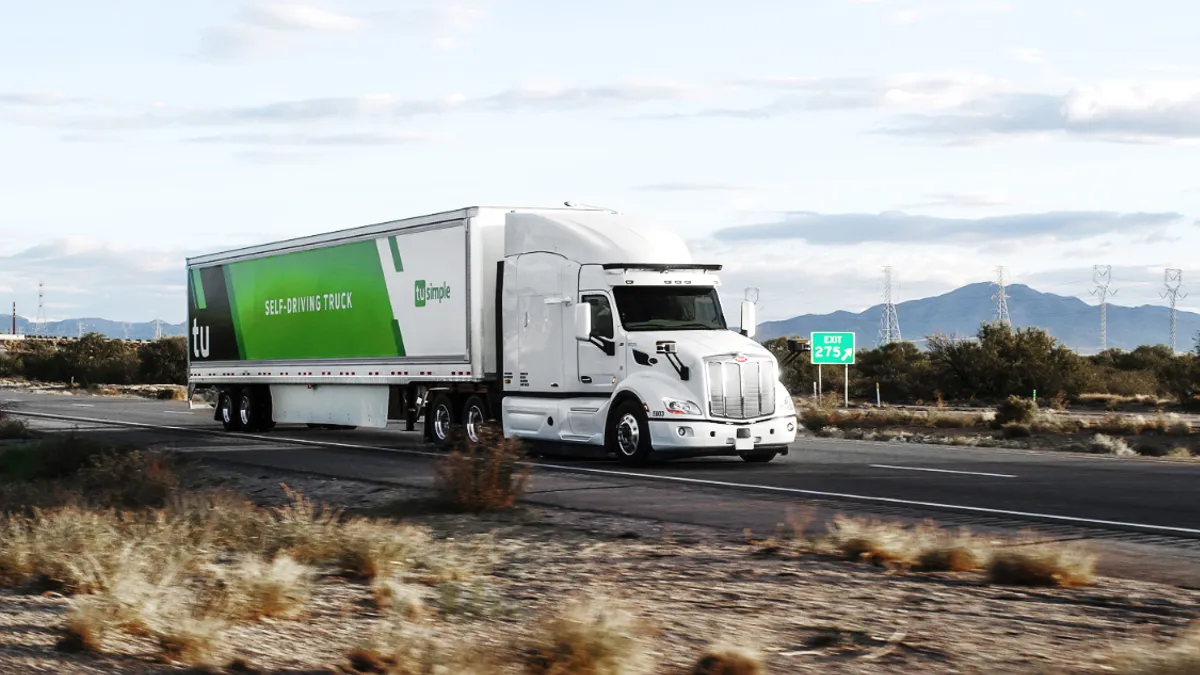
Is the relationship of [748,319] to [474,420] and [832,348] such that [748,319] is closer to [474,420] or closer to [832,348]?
[474,420]

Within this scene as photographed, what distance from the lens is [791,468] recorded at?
20.4 m

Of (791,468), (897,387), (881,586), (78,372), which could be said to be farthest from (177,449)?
(78,372)

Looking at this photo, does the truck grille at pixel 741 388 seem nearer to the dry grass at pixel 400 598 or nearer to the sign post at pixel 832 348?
the dry grass at pixel 400 598

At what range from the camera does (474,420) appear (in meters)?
24.1

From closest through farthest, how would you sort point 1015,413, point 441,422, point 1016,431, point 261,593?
1. point 261,593
2. point 441,422
3. point 1016,431
4. point 1015,413

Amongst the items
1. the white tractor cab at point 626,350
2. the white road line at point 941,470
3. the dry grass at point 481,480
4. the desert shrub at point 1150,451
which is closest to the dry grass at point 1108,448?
the desert shrub at point 1150,451

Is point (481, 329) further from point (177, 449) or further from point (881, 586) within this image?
point (881, 586)

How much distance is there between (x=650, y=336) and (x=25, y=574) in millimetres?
12005

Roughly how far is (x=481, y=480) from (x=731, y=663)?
792 centimetres

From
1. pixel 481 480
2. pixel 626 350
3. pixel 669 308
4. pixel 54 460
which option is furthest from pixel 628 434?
pixel 54 460

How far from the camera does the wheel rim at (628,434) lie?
2058 centimetres

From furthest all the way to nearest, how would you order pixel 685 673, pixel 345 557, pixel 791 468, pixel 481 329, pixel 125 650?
pixel 481 329 < pixel 791 468 < pixel 345 557 < pixel 125 650 < pixel 685 673

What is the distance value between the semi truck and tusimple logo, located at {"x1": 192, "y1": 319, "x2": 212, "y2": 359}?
3930 mm

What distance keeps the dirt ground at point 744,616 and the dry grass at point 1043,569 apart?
0.44 ft
